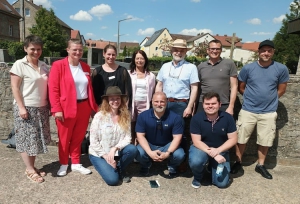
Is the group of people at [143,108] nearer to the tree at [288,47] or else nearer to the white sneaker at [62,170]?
the white sneaker at [62,170]

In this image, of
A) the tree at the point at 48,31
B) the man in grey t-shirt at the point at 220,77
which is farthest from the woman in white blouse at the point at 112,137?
the tree at the point at 48,31

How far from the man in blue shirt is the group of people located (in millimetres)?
13

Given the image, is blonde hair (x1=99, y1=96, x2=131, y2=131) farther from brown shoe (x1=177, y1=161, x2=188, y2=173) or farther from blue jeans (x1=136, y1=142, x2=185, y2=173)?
brown shoe (x1=177, y1=161, x2=188, y2=173)

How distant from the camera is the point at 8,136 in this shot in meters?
4.67

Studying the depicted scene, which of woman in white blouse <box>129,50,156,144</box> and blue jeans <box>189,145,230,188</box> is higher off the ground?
woman in white blouse <box>129,50,156,144</box>

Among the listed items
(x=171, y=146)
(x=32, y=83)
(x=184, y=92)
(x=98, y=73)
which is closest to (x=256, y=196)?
(x=171, y=146)

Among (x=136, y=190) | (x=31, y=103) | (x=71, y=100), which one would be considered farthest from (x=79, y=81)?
(x=136, y=190)

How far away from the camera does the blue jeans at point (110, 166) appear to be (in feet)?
10.8

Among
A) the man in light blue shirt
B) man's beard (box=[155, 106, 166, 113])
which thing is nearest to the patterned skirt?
man's beard (box=[155, 106, 166, 113])

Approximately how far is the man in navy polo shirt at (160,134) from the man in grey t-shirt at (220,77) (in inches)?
25.9

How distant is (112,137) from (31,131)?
105cm

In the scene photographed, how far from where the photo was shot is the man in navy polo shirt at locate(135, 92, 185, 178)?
3.47 metres

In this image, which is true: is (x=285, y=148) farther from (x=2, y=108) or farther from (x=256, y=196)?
(x=2, y=108)

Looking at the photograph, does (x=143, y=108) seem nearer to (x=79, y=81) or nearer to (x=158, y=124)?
(x=158, y=124)
